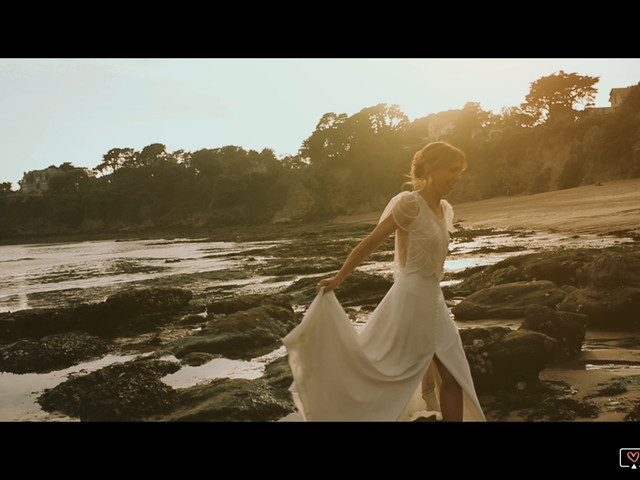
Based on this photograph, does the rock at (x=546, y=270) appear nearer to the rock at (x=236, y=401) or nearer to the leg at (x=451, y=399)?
the rock at (x=236, y=401)

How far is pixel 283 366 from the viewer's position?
665 cm

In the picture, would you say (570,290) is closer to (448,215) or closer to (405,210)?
(448,215)

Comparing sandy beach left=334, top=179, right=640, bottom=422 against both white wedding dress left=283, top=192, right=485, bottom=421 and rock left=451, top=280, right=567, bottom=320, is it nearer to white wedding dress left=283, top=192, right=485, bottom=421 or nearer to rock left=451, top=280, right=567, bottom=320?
rock left=451, top=280, right=567, bottom=320

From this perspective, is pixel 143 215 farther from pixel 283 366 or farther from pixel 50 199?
pixel 283 366

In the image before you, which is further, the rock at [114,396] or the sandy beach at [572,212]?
the sandy beach at [572,212]

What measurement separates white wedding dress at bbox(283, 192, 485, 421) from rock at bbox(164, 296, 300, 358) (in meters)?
4.25

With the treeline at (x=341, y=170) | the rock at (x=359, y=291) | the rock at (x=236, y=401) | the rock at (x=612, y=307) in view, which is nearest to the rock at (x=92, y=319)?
the rock at (x=359, y=291)

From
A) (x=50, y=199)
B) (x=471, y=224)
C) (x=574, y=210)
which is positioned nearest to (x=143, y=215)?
(x=50, y=199)

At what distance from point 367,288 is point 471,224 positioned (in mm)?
18555

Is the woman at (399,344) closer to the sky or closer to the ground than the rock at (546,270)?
closer to the sky

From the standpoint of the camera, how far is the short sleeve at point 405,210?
358cm

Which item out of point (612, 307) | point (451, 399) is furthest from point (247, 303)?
point (451, 399)

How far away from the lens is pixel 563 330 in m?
5.94

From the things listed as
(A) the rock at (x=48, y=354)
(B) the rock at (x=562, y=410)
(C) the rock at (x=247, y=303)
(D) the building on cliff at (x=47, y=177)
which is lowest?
(A) the rock at (x=48, y=354)
